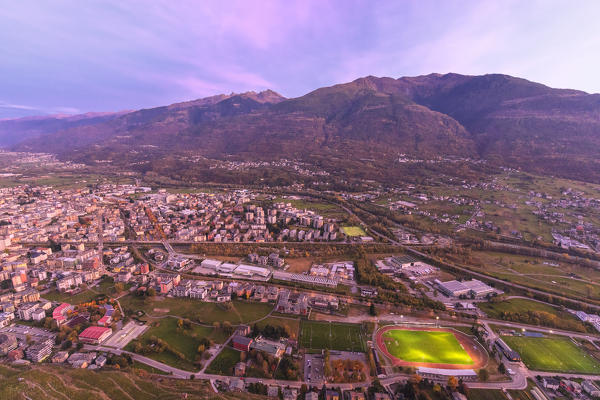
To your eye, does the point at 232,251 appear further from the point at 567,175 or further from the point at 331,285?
the point at 567,175

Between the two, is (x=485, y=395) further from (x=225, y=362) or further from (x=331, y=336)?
(x=225, y=362)

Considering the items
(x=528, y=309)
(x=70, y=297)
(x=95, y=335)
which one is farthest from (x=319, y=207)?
(x=95, y=335)

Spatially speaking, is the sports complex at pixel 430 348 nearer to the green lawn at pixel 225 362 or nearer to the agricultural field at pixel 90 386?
the green lawn at pixel 225 362

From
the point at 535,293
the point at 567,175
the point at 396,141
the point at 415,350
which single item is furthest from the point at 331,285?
the point at 396,141

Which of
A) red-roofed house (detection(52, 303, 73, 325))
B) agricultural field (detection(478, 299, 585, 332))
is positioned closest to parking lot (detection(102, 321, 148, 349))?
red-roofed house (detection(52, 303, 73, 325))

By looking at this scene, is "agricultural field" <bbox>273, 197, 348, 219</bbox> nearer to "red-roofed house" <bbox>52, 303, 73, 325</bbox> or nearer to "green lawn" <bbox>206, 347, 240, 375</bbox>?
"green lawn" <bbox>206, 347, 240, 375</bbox>

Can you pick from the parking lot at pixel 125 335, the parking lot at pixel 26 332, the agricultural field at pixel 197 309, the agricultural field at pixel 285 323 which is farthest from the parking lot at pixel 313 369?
the parking lot at pixel 26 332

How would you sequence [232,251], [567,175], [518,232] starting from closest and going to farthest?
[232,251], [518,232], [567,175]
